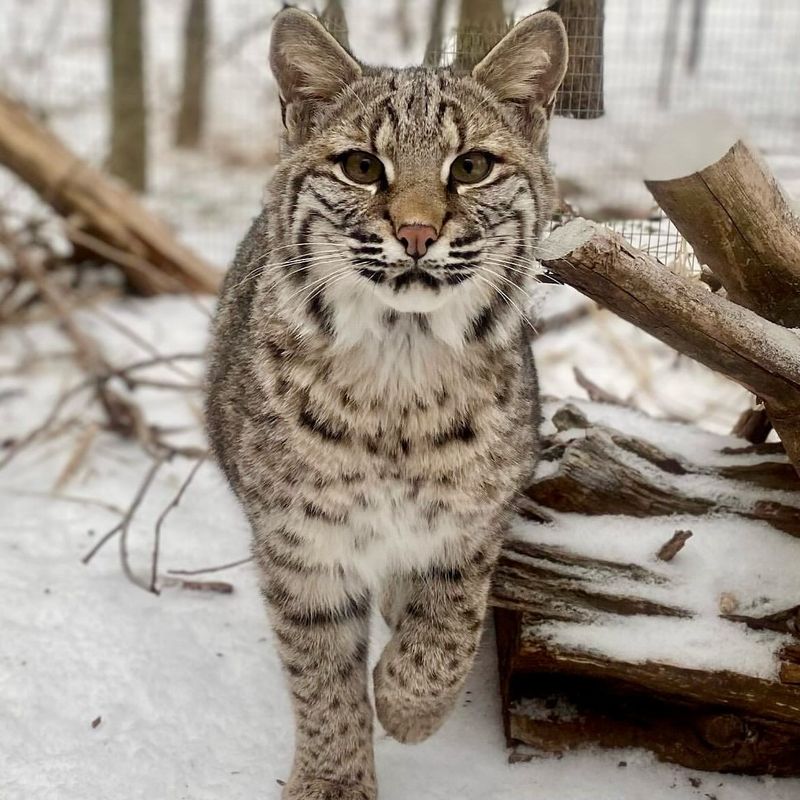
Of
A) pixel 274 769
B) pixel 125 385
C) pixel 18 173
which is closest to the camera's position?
pixel 274 769

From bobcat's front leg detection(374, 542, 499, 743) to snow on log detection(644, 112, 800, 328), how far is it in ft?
2.98

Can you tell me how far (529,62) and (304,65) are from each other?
0.54m

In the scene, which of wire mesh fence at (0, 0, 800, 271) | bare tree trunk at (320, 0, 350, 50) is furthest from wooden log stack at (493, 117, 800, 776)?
wire mesh fence at (0, 0, 800, 271)

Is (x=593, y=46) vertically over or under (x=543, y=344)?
over

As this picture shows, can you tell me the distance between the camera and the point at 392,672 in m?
2.70

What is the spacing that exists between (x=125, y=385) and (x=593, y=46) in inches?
127

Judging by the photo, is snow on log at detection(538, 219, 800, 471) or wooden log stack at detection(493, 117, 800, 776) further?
wooden log stack at detection(493, 117, 800, 776)

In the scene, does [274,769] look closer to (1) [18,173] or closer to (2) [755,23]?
(1) [18,173]

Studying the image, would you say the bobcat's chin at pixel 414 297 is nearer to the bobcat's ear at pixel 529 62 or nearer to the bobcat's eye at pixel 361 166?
the bobcat's eye at pixel 361 166

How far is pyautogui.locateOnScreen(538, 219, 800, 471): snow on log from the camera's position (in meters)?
2.11

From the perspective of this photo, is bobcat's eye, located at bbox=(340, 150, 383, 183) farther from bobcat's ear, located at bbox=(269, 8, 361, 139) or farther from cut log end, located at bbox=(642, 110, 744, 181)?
cut log end, located at bbox=(642, 110, 744, 181)

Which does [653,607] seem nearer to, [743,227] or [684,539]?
[684,539]

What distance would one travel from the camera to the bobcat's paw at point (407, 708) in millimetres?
2684

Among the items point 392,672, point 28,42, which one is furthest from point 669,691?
point 28,42
